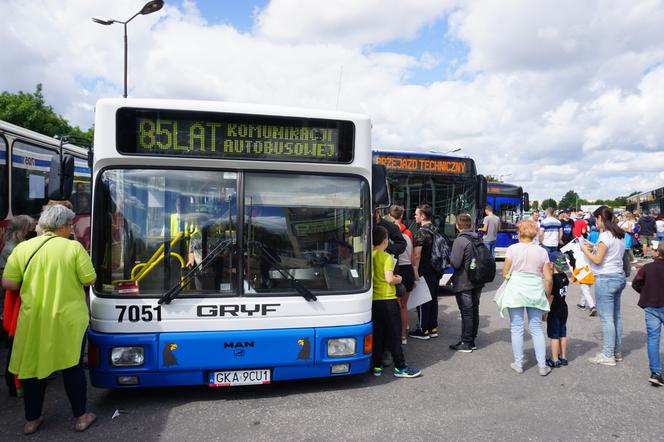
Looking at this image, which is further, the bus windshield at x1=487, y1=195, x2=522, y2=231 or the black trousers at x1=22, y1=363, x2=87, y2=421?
the bus windshield at x1=487, y1=195, x2=522, y2=231

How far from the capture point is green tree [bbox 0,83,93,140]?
1058 inches

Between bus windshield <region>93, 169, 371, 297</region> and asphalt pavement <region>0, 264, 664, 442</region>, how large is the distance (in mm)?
1052

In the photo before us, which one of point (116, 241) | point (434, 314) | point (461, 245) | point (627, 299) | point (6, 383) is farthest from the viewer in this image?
point (627, 299)

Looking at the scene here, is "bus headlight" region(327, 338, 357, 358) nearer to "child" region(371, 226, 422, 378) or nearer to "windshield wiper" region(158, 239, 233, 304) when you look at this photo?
"child" region(371, 226, 422, 378)

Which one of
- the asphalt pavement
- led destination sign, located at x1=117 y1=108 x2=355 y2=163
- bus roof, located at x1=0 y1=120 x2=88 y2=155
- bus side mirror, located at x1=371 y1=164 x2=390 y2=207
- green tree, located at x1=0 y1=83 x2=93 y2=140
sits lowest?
the asphalt pavement

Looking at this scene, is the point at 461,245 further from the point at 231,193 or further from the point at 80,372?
the point at 80,372

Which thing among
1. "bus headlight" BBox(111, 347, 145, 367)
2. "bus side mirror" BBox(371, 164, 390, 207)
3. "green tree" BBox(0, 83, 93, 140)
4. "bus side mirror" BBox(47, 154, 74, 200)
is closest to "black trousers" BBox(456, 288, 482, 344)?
"bus side mirror" BBox(371, 164, 390, 207)

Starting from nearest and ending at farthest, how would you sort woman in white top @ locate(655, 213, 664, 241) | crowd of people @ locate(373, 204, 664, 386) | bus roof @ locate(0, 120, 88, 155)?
crowd of people @ locate(373, 204, 664, 386), bus roof @ locate(0, 120, 88, 155), woman in white top @ locate(655, 213, 664, 241)

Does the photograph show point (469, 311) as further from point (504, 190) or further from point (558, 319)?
point (504, 190)

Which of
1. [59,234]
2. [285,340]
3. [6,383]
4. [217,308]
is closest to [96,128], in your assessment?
[59,234]

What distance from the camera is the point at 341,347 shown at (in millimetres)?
4590

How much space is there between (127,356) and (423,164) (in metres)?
7.23

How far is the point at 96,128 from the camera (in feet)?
14.0

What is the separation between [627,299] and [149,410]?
9.45 metres
